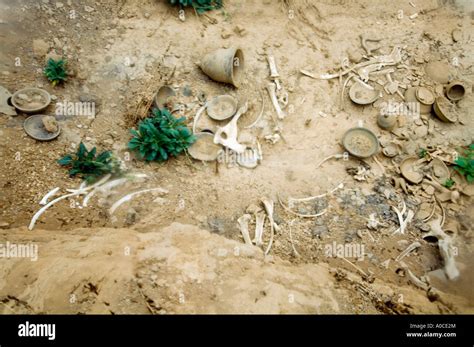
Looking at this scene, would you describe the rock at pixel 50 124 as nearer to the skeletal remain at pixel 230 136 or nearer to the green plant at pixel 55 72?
the green plant at pixel 55 72

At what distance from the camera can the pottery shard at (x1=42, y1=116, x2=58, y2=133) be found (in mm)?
4520

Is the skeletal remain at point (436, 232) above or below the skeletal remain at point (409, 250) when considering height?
above

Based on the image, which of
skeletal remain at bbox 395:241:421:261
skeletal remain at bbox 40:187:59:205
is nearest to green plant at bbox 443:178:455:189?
skeletal remain at bbox 395:241:421:261

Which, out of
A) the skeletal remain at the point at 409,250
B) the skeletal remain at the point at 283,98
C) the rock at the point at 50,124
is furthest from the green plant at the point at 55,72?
the skeletal remain at the point at 409,250

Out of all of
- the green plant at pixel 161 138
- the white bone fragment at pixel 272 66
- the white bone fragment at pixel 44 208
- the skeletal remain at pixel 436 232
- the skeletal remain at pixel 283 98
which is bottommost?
the skeletal remain at pixel 436 232

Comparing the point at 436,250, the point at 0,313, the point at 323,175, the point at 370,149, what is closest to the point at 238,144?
the point at 323,175

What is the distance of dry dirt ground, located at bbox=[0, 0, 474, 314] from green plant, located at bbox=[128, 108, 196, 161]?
0.20 m

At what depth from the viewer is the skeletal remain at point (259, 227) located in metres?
4.11

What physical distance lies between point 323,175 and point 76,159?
331 centimetres

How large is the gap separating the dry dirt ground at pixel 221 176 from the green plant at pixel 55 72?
130 mm

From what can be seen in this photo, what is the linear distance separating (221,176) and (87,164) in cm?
174

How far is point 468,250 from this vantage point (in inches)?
160

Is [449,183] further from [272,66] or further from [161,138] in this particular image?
[161,138]
